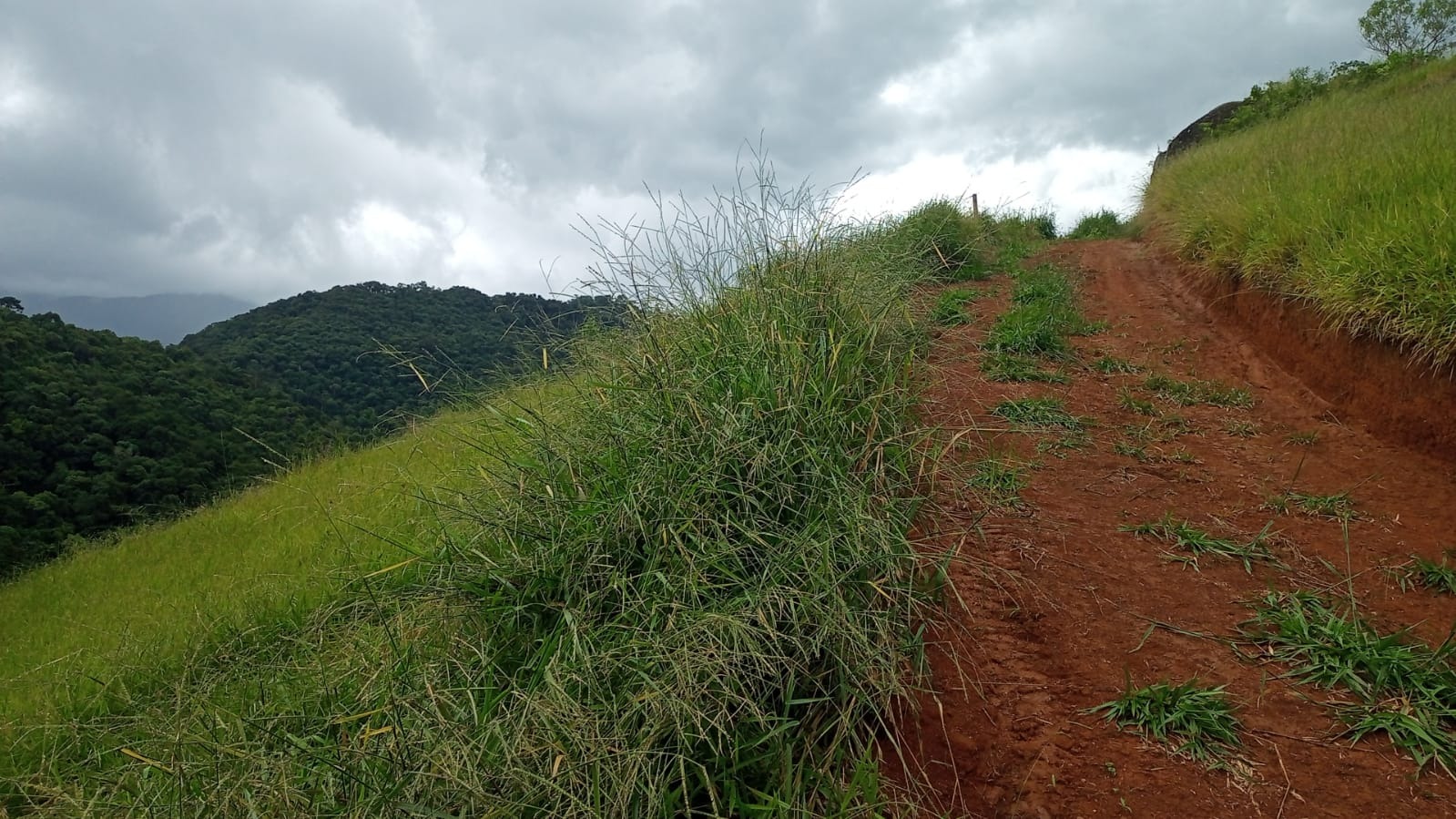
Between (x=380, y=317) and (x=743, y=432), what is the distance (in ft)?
53.5

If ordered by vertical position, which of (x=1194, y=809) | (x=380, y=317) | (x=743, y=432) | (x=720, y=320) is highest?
(x=380, y=317)

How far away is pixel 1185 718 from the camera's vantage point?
2000 mm

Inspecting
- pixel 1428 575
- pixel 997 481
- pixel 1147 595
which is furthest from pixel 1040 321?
pixel 1147 595

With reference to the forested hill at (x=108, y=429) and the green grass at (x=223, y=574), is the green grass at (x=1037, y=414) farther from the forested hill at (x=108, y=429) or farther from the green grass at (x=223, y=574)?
the forested hill at (x=108, y=429)

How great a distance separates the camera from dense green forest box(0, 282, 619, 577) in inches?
278

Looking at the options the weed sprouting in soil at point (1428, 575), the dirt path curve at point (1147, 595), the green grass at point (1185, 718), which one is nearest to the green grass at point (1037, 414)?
the dirt path curve at point (1147, 595)

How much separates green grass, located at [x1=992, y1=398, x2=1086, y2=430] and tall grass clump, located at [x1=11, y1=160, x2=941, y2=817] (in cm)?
127

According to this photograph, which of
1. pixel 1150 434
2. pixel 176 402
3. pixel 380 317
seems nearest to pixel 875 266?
pixel 1150 434

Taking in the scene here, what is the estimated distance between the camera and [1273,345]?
5.32m

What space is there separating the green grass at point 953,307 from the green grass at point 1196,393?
4.84ft

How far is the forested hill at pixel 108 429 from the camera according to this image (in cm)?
908

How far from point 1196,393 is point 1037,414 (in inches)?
55.3

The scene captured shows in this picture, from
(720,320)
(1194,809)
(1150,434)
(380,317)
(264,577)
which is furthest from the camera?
(380,317)

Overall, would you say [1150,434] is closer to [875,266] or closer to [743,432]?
[875,266]
